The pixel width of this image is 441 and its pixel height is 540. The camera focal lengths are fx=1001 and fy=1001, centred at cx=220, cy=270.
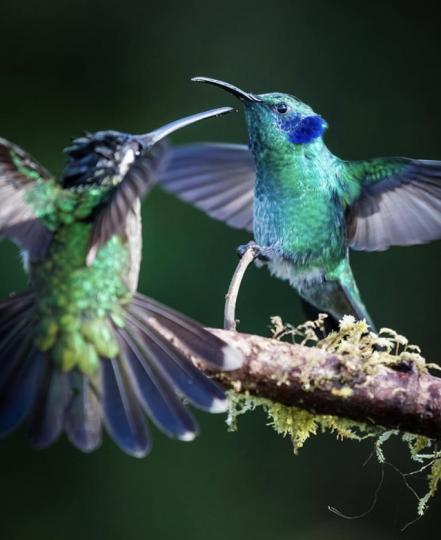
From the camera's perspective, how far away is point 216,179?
4.52 m

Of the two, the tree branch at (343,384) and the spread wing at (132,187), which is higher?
the spread wing at (132,187)

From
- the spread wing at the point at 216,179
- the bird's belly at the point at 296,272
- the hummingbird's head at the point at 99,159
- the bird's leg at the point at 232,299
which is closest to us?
the bird's leg at the point at 232,299

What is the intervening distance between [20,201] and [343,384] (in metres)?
1.06

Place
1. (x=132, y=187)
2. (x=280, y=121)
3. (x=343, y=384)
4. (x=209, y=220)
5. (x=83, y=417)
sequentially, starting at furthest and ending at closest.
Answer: (x=209, y=220) < (x=280, y=121) < (x=83, y=417) < (x=343, y=384) < (x=132, y=187)

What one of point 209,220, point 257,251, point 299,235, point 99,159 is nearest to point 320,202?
point 299,235

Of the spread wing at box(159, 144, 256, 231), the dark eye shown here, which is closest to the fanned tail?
the dark eye

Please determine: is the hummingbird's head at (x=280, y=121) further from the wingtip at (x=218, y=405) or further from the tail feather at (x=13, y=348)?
the wingtip at (x=218, y=405)

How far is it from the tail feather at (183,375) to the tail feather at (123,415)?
0.38 feet

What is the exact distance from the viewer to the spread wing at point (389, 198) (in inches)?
160

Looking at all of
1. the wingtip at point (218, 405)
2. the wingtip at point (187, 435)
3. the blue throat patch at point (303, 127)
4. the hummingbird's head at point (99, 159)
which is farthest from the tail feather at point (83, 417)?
the blue throat patch at point (303, 127)

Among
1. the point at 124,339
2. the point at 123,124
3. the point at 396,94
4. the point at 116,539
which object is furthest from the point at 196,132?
the point at 124,339

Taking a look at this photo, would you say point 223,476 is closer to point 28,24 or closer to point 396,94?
point 396,94

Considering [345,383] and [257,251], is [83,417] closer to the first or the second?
[345,383]

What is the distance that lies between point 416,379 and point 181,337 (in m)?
0.65
